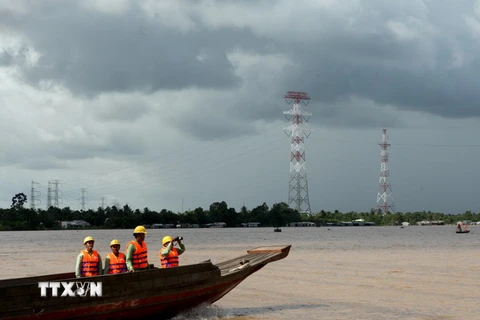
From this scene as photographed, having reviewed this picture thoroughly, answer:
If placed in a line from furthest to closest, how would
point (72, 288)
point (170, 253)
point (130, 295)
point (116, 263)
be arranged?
point (170, 253) < point (116, 263) < point (130, 295) < point (72, 288)

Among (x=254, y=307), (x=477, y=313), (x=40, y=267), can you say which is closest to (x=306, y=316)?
(x=254, y=307)

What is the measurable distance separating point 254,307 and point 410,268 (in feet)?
65.6

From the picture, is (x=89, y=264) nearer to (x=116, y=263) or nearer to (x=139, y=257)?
(x=116, y=263)

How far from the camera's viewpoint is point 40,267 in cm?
4881

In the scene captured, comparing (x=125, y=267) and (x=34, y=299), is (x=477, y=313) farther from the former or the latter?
(x=34, y=299)

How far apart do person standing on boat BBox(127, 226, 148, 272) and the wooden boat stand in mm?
330

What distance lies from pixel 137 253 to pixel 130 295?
4.10 ft

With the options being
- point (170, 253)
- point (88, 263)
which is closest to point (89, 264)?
point (88, 263)

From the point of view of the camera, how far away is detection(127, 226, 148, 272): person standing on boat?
20062mm

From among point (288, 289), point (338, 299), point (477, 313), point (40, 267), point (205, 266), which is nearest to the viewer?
point (205, 266)

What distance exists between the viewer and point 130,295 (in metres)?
19.8

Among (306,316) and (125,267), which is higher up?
(125,267)

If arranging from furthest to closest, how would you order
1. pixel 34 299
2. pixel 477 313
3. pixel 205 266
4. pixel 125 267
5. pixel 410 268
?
pixel 410 268, pixel 477 313, pixel 205 266, pixel 125 267, pixel 34 299

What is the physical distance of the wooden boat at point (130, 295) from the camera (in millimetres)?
17875
